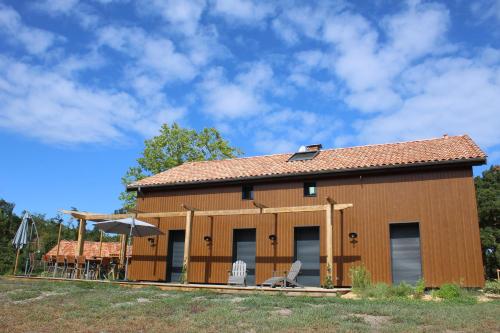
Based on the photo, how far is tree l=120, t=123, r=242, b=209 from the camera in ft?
109

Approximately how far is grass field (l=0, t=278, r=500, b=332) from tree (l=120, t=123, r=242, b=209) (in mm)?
22654

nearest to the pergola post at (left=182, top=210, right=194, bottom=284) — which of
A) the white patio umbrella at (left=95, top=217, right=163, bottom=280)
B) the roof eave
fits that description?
the white patio umbrella at (left=95, top=217, right=163, bottom=280)

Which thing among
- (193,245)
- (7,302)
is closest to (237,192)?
(193,245)

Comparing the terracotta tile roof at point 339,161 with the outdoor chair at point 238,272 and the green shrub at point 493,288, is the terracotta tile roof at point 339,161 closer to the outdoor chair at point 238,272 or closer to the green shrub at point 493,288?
the outdoor chair at point 238,272

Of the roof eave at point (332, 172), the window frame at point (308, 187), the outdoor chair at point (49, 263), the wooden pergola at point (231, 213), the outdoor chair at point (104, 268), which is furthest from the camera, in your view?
the outdoor chair at point (49, 263)

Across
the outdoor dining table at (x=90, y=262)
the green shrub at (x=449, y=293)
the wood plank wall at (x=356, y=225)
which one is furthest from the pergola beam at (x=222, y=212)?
the green shrub at (x=449, y=293)

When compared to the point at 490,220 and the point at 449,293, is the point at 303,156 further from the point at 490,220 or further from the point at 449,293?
the point at 490,220

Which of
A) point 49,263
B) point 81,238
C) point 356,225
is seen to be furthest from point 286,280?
point 49,263

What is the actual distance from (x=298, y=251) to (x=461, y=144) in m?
6.68

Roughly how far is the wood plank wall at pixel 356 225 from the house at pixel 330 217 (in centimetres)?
3

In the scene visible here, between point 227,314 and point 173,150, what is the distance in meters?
26.5

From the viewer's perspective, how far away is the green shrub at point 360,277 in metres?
12.9

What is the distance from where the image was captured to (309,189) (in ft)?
53.6

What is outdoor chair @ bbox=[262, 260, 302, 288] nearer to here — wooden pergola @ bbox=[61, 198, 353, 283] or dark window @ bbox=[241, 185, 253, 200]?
wooden pergola @ bbox=[61, 198, 353, 283]
